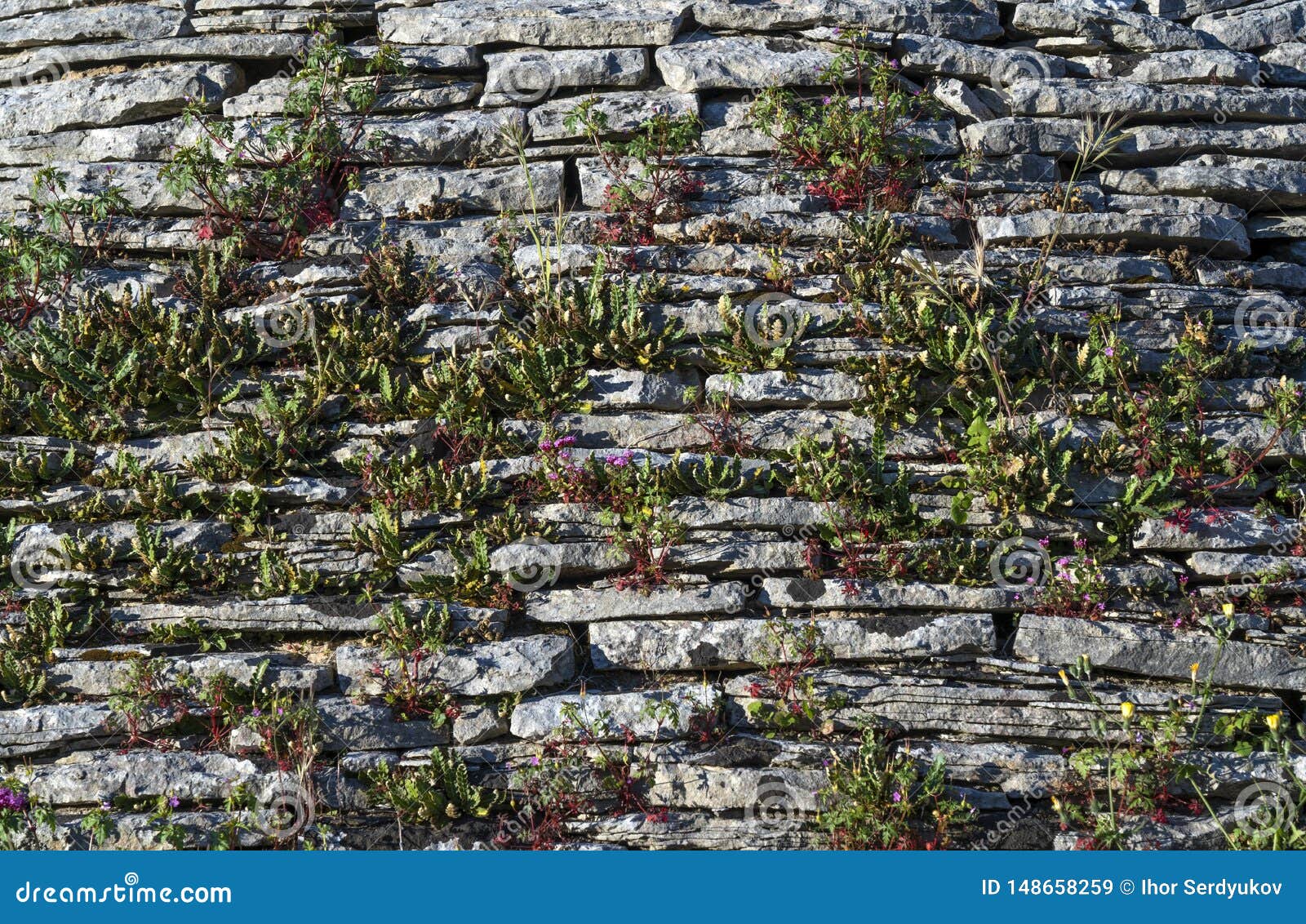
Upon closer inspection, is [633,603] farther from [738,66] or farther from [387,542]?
[738,66]

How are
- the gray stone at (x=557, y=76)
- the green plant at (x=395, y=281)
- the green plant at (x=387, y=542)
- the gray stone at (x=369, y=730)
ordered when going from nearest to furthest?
1. the gray stone at (x=369, y=730)
2. the green plant at (x=387, y=542)
3. the green plant at (x=395, y=281)
4. the gray stone at (x=557, y=76)

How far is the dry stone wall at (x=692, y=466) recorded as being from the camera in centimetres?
600

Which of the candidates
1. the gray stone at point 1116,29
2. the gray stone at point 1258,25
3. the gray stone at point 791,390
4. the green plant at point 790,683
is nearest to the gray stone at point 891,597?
the green plant at point 790,683

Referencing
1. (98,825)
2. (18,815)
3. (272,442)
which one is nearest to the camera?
(98,825)

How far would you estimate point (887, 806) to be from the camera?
5.68 meters

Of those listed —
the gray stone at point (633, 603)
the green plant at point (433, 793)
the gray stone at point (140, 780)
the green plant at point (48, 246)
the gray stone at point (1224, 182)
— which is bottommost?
the green plant at point (433, 793)

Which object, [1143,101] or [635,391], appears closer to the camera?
[635,391]

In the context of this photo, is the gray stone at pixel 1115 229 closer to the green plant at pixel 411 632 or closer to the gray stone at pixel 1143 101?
the gray stone at pixel 1143 101

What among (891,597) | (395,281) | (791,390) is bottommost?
(891,597)

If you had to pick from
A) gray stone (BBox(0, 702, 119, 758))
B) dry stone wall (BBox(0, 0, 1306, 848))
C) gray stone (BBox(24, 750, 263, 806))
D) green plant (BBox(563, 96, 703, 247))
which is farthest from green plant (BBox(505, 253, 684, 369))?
gray stone (BBox(0, 702, 119, 758))

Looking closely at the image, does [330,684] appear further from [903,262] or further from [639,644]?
[903,262]

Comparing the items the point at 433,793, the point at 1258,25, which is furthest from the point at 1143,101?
the point at 433,793

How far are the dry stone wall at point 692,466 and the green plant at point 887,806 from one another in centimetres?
15

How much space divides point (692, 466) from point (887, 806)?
2313 millimetres
